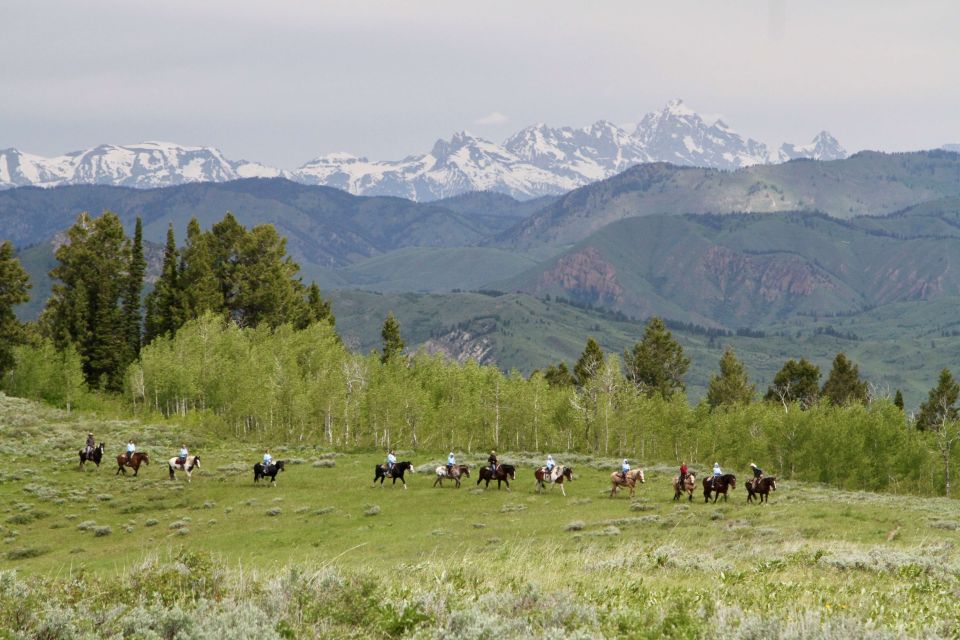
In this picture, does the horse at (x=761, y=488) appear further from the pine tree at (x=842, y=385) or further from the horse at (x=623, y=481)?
the pine tree at (x=842, y=385)

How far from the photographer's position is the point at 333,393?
88875mm

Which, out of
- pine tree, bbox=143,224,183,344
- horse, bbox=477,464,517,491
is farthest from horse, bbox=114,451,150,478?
pine tree, bbox=143,224,183,344

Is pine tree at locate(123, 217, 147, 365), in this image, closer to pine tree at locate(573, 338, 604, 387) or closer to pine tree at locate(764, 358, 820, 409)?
pine tree at locate(573, 338, 604, 387)

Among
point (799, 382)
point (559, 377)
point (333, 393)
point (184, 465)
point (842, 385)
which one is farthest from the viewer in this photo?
point (559, 377)

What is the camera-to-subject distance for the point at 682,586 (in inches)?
604

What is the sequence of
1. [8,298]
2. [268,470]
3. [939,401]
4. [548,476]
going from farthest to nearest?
[939,401] → [8,298] → [268,470] → [548,476]

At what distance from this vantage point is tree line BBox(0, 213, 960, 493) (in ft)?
300

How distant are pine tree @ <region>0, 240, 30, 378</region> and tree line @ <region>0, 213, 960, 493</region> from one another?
0.61 feet

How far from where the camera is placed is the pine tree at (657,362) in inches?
5251

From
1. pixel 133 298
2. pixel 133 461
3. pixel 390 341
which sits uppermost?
pixel 133 298

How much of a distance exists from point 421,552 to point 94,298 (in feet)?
295

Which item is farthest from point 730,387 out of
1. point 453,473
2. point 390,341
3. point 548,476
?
point 453,473

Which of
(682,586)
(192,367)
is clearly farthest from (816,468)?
(682,586)

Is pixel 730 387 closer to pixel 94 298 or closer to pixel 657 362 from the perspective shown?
pixel 657 362
